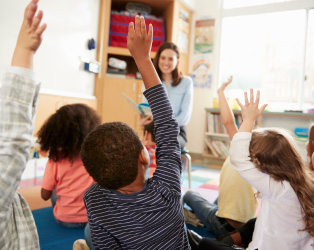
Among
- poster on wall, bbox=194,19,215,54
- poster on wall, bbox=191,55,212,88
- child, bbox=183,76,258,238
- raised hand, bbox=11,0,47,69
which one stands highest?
poster on wall, bbox=194,19,215,54

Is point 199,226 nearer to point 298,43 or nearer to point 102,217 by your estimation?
point 102,217

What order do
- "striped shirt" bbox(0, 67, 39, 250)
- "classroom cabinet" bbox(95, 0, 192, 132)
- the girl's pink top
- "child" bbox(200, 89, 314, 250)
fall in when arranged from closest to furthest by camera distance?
"striped shirt" bbox(0, 67, 39, 250) → "child" bbox(200, 89, 314, 250) → the girl's pink top → "classroom cabinet" bbox(95, 0, 192, 132)

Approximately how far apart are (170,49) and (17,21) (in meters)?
1.21

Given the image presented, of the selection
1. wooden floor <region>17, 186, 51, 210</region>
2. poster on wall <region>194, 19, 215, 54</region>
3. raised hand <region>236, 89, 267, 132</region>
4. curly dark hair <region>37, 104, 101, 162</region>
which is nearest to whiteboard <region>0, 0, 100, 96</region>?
wooden floor <region>17, 186, 51, 210</region>

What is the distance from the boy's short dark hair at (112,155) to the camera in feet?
2.21

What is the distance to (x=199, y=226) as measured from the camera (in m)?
1.60

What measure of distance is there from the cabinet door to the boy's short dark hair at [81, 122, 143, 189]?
8.55ft

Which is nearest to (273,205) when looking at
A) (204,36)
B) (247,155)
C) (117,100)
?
(247,155)

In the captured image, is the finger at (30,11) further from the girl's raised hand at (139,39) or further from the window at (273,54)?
the window at (273,54)

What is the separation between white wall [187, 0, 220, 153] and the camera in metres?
4.12

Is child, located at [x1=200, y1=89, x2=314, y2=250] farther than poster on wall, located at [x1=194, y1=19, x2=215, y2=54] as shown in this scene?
No

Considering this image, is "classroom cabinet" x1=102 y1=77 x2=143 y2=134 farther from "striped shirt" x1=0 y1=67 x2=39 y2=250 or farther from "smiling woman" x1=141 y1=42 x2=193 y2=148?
"striped shirt" x1=0 y1=67 x2=39 y2=250

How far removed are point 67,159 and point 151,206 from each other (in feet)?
2.67

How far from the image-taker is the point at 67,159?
138cm
